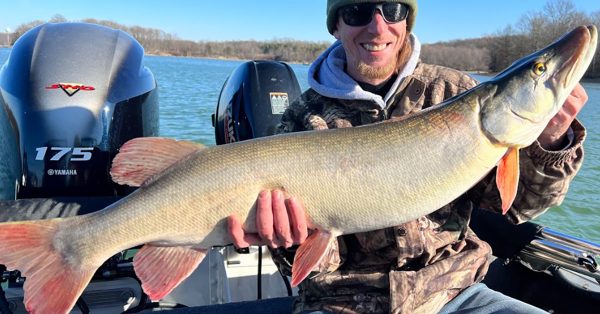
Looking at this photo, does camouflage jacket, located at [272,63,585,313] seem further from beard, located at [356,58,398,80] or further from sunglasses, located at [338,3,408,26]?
sunglasses, located at [338,3,408,26]

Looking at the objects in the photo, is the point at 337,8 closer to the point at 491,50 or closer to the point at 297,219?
the point at 297,219

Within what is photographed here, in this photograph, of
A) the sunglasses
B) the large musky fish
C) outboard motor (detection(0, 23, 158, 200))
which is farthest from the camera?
outboard motor (detection(0, 23, 158, 200))

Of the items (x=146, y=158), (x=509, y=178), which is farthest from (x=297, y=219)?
(x=509, y=178)

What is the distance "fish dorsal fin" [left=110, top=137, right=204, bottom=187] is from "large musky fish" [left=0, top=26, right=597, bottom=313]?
3.7 inches

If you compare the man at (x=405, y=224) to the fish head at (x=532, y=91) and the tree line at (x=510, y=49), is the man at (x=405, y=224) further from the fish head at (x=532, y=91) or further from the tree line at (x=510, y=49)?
the tree line at (x=510, y=49)

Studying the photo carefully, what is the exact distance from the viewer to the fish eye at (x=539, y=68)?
2.28 metres

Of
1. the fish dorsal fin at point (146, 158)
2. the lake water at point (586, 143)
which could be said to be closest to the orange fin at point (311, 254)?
the fish dorsal fin at point (146, 158)

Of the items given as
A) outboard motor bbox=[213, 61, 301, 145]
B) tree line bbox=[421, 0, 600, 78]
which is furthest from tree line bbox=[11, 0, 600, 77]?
outboard motor bbox=[213, 61, 301, 145]

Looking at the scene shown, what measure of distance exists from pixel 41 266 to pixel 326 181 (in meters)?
1.45

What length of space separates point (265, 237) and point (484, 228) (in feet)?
6.98

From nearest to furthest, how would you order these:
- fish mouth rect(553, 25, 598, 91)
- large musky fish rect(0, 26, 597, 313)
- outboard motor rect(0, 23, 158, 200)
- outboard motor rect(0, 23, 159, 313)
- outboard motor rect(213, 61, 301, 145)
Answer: fish mouth rect(553, 25, 598, 91)
large musky fish rect(0, 26, 597, 313)
outboard motor rect(0, 23, 159, 313)
outboard motor rect(0, 23, 158, 200)
outboard motor rect(213, 61, 301, 145)

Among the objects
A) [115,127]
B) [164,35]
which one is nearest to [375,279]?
[115,127]

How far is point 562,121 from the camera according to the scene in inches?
95.1

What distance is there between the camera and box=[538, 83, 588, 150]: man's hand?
2363 millimetres
